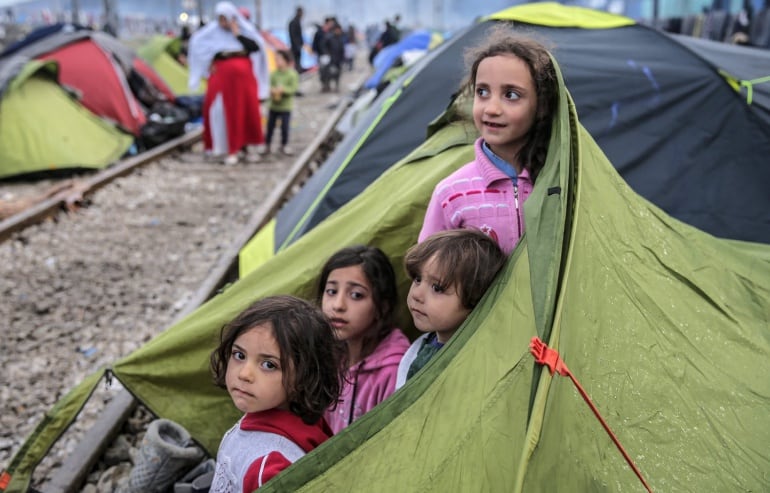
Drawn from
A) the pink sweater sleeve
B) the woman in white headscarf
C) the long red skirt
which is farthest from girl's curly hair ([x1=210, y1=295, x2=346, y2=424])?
the long red skirt

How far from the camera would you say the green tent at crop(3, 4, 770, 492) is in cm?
167

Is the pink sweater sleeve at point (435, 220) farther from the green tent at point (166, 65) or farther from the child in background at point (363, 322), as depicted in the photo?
the green tent at point (166, 65)

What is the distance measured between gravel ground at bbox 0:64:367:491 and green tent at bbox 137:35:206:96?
5.55m

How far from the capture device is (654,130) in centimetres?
394

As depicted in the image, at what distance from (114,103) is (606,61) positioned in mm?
7619

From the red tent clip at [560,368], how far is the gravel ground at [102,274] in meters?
2.21

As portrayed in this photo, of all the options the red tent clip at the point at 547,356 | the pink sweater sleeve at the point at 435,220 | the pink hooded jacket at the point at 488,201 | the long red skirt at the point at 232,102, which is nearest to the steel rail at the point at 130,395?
the long red skirt at the point at 232,102

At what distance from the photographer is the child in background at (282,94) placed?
9742 millimetres

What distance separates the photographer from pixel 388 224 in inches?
121

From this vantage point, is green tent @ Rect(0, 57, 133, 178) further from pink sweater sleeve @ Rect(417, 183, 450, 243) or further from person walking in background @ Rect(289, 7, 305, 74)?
person walking in background @ Rect(289, 7, 305, 74)

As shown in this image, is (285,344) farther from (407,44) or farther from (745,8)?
(745,8)

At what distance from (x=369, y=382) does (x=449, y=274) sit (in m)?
0.66

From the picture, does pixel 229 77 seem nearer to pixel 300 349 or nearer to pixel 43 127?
pixel 43 127

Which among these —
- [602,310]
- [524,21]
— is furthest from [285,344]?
[524,21]
